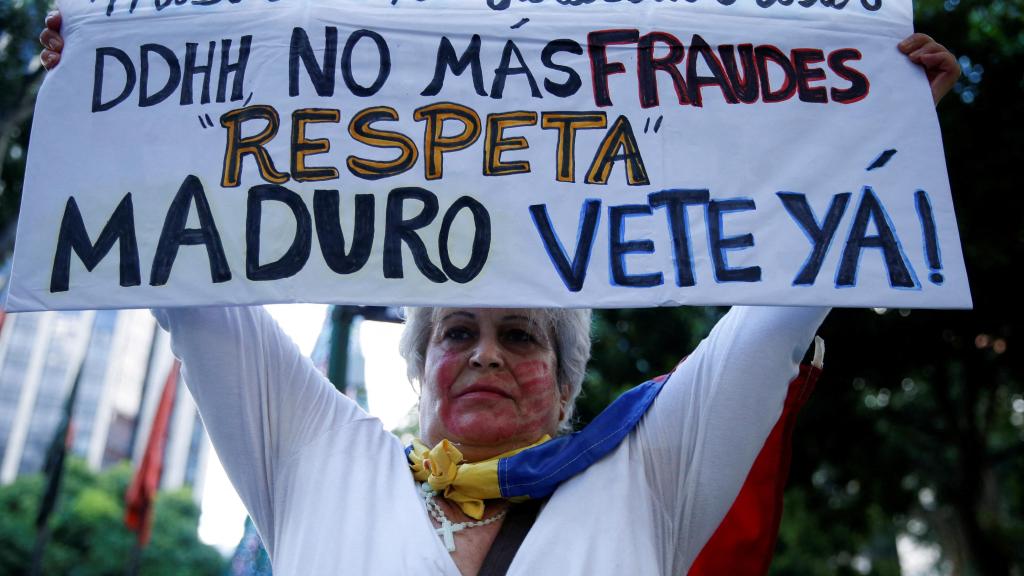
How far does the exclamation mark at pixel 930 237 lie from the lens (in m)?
2.17

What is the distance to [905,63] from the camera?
7.94ft

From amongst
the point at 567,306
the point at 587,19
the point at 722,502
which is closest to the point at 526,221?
the point at 567,306

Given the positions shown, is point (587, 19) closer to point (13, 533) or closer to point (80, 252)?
point (80, 252)

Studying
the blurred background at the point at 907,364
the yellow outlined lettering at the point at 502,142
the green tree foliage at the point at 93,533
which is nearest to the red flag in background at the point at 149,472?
the blurred background at the point at 907,364

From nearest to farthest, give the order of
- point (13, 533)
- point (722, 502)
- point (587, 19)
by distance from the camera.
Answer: point (722, 502) < point (587, 19) < point (13, 533)

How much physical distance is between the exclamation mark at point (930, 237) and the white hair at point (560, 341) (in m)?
0.87

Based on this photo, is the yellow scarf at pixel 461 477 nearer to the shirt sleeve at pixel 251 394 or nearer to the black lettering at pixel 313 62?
the shirt sleeve at pixel 251 394

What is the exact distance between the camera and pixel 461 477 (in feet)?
7.47

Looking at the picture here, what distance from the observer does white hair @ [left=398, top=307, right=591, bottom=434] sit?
2.62 m

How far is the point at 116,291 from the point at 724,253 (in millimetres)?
1394

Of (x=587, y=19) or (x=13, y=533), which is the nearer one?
(x=587, y=19)

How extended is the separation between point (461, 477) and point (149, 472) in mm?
9492

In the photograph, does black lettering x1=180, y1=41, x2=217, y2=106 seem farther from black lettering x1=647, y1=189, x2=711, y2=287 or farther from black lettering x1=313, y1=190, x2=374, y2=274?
black lettering x1=647, y1=189, x2=711, y2=287

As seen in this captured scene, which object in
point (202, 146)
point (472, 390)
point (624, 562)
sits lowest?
point (624, 562)
